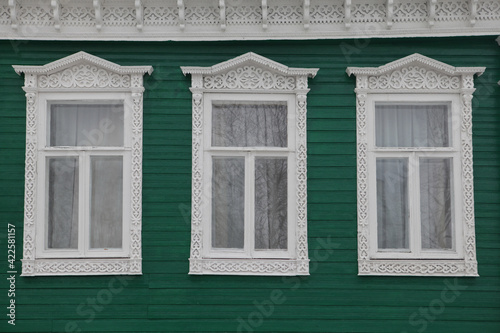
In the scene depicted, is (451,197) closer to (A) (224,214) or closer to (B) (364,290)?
(B) (364,290)

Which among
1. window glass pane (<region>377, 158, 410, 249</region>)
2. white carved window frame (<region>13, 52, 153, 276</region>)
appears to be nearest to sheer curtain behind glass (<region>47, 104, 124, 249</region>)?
white carved window frame (<region>13, 52, 153, 276</region>)

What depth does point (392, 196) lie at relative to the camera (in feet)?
21.9

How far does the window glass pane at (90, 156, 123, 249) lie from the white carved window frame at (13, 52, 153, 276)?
13 cm

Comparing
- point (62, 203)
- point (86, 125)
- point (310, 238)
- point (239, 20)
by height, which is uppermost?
point (239, 20)

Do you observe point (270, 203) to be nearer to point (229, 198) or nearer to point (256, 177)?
point (256, 177)

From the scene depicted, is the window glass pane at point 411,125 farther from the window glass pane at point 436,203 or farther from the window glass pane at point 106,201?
the window glass pane at point 106,201

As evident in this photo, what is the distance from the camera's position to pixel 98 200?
667 cm

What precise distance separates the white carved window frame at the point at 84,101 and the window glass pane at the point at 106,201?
0.43 ft

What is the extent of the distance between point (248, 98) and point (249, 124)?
0.33 m

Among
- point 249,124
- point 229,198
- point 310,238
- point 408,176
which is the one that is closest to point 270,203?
point 229,198

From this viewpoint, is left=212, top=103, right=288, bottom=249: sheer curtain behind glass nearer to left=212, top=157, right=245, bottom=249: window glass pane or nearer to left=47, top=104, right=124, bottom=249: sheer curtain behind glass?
left=212, top=157, right=245, bottom=249: window glass pane

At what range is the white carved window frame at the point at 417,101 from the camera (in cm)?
645

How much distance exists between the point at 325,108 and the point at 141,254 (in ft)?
9.37

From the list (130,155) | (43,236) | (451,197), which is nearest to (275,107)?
Answer: (130,155)
